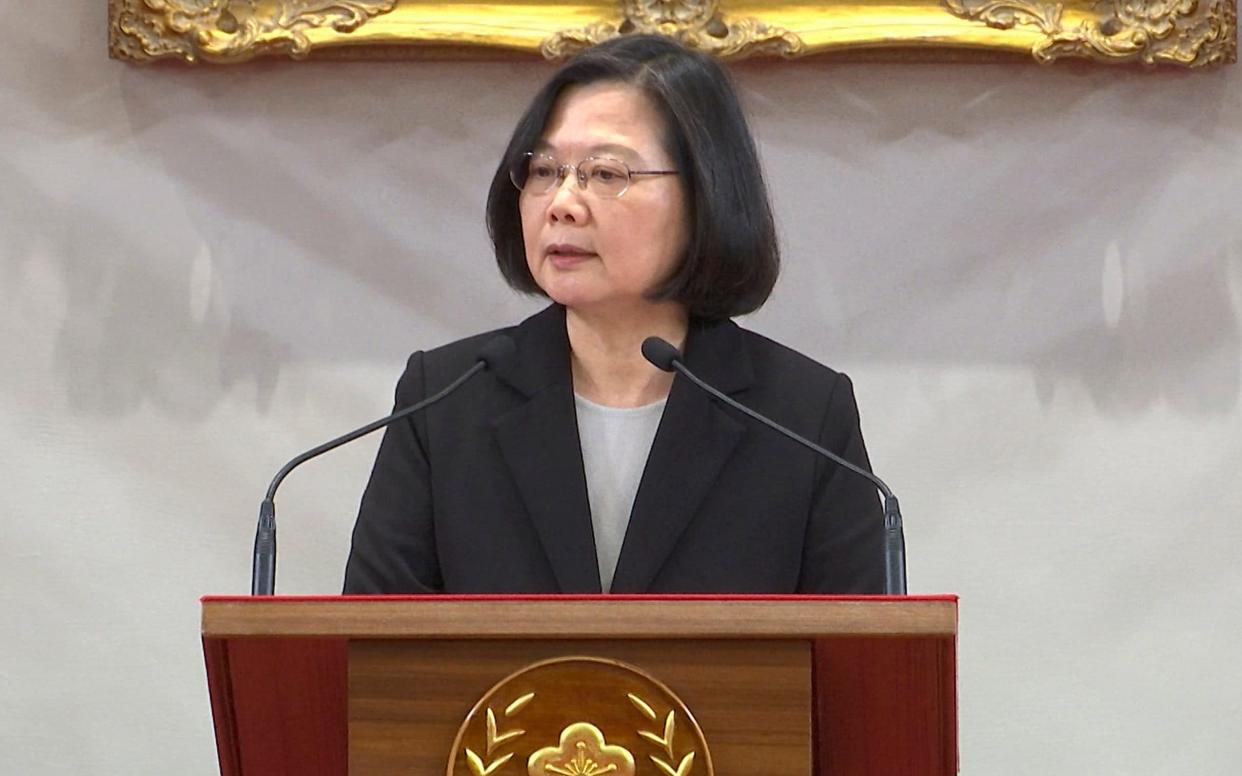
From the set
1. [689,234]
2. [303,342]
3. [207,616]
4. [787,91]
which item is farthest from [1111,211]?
[207,616]

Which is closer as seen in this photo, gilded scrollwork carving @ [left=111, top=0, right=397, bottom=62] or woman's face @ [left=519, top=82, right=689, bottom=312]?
woman's face @ [left=519, top=82, right=689, bottom=312]

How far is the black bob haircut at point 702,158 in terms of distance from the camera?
237cm

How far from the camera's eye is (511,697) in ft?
5.36

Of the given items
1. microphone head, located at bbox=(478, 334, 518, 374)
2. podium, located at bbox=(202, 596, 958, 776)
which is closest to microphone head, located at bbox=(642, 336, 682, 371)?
microphone head, located at bbox=(478, 334, 518, 374)

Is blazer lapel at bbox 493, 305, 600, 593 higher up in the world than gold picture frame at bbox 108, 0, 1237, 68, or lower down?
lower down

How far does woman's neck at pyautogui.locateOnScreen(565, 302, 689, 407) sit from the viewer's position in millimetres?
2379

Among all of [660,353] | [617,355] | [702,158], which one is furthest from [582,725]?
[702,158]

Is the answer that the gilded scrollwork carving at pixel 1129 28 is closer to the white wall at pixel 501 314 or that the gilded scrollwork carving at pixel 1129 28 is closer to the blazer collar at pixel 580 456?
the white wall at pixel 501 314

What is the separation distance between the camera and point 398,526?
2.28m

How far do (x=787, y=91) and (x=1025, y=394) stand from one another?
70 centimetres

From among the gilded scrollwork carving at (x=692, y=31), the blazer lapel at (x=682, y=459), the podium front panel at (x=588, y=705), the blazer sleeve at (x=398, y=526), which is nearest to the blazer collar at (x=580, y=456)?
the blazer lapel at (x=682, y=459)

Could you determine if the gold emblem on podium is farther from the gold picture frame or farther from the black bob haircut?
the gold picture frame

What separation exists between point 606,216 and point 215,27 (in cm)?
127

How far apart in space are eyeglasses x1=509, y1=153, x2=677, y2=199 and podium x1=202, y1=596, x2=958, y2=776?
0.83 metres
